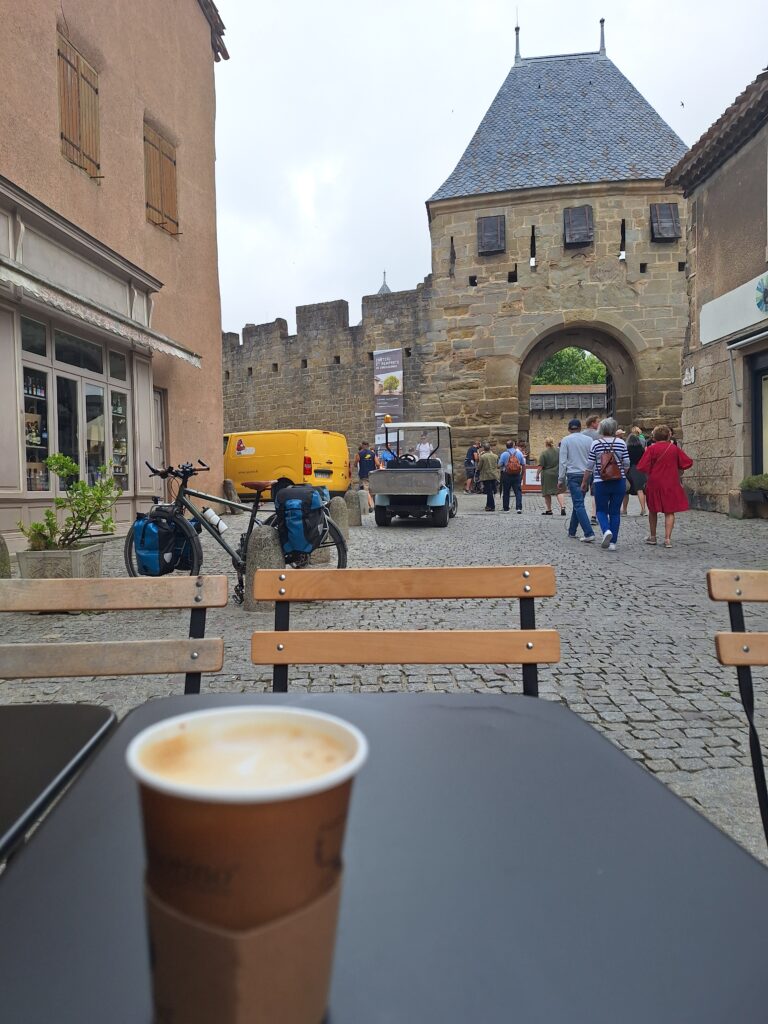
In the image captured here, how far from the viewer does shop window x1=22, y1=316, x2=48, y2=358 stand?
344 inches

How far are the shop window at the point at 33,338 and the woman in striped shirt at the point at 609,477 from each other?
6810 millimetres

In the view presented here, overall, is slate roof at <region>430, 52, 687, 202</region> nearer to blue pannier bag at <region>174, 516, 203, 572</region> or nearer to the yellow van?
the yellow van

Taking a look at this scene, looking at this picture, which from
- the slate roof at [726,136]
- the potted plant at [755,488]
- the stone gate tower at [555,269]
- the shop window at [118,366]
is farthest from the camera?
the stone gate tower at [555,269]

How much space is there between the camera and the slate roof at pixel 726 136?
10.9 m

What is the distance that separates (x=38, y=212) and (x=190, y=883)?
385 inches

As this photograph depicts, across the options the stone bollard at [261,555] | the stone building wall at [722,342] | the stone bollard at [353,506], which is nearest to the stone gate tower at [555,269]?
the stone building wall at [722,342]

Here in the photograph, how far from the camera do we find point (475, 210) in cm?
2116

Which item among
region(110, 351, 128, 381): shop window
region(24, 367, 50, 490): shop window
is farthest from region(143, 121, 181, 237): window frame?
region(24, 367, 50, 490): shop window

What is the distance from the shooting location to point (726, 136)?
12.0 m

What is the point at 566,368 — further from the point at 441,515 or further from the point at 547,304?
the point at 441,515

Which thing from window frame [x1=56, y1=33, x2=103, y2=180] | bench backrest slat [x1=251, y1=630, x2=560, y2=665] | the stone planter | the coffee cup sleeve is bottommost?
the stone planter

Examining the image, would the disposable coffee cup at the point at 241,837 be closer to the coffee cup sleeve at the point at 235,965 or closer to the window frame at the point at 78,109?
the coffee cup sleeve at the point at 235,965

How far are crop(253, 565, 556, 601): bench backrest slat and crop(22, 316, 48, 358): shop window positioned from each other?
8.14 metres

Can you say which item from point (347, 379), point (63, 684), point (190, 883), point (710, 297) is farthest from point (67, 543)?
point (347, 379)
